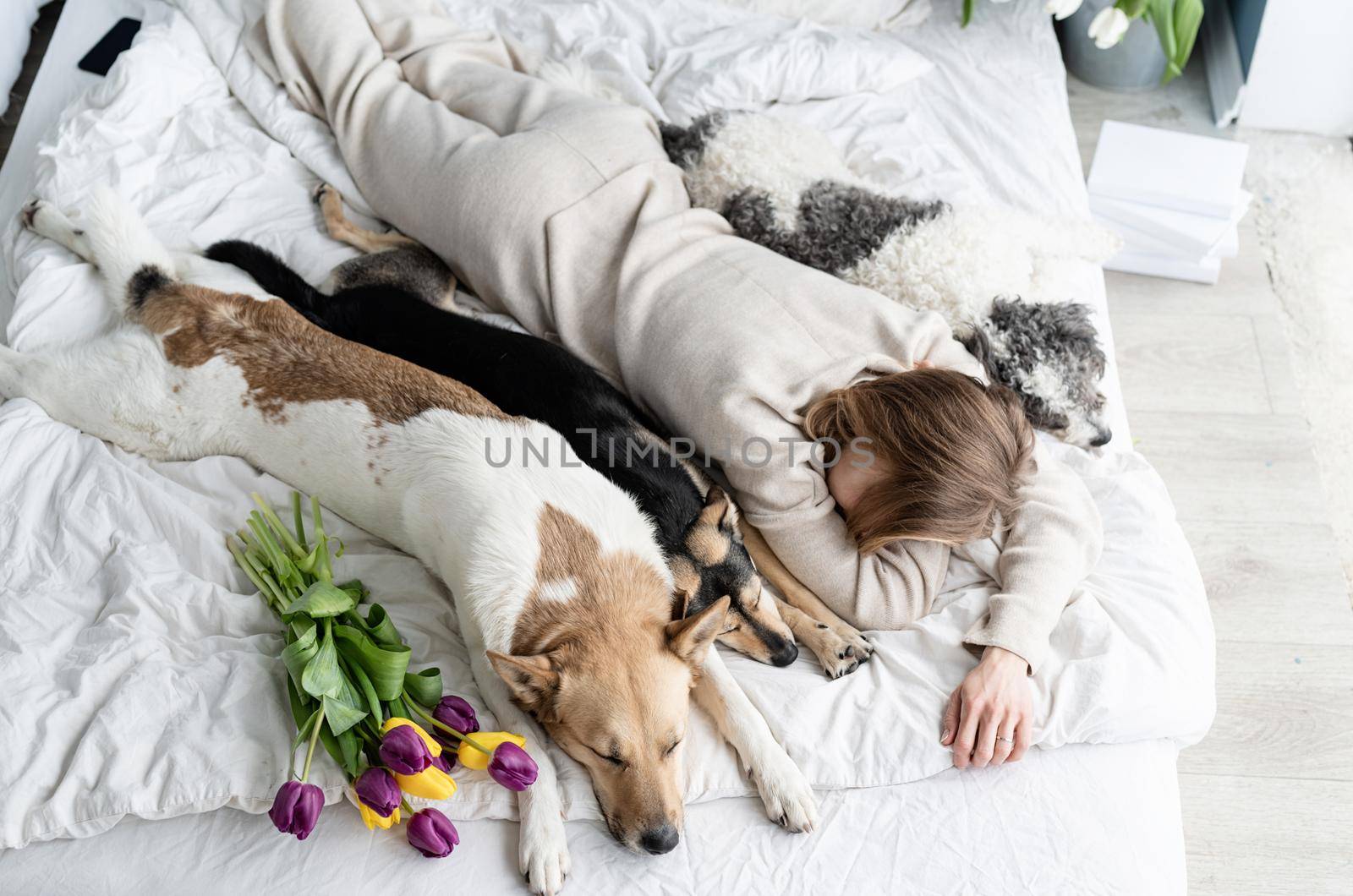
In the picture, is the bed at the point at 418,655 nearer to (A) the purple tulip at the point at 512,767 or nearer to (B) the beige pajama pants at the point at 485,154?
(A) the purple tulip at the point at 512,767

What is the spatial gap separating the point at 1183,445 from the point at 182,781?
2795 mm

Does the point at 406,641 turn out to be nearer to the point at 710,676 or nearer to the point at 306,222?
the point at 710,676

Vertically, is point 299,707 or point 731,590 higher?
point 299,707

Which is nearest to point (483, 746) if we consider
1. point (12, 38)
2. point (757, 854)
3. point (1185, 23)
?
point (757, 854)

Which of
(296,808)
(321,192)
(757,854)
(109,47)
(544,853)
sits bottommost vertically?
(757,854)

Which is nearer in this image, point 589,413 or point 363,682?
point 363,682

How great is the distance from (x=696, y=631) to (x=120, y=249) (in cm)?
170

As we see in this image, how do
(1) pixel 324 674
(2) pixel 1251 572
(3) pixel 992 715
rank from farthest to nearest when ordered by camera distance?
(2) pixel 1251 572 → (3) pixel 992 715 → (1) pixel 324 674

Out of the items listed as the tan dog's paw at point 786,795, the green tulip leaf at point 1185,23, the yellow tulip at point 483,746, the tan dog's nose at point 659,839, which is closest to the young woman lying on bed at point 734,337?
the tan dog's paw at point 786,795

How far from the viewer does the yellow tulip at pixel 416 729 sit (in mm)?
1719

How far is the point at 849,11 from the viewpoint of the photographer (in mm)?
3516

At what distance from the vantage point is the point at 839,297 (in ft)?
7.72

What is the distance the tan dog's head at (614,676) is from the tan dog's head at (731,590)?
148mm

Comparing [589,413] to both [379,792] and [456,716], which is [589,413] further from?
[379,792]
